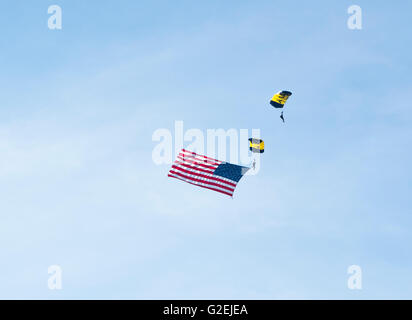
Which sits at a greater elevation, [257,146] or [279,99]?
[279,99]

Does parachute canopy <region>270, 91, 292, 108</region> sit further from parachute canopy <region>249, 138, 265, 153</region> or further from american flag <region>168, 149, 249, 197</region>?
american flag <region>168, 149, 249, 197</region>

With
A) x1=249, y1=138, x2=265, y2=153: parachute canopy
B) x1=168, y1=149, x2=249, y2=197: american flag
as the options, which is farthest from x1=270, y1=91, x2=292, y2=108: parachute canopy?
x1=168, y1=149, x2=249, y2=197: american flag

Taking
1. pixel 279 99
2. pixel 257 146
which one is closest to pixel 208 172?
pixel 257 146

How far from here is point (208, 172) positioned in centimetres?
9338

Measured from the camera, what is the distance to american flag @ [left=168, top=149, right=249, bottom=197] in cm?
9281

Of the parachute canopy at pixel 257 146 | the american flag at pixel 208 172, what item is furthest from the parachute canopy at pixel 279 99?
the american flag at pixel 208 172

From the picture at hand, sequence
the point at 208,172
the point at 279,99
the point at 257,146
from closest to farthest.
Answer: the point at 208,172 → the point at 257,146 → the point at 279,99

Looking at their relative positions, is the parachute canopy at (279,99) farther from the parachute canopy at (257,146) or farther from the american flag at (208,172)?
the american flag at (208,172)

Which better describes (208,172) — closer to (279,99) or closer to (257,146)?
(257,146)

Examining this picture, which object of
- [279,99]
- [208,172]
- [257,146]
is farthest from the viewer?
[279,99]

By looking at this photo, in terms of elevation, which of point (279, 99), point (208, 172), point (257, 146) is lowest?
point (208, 172)
